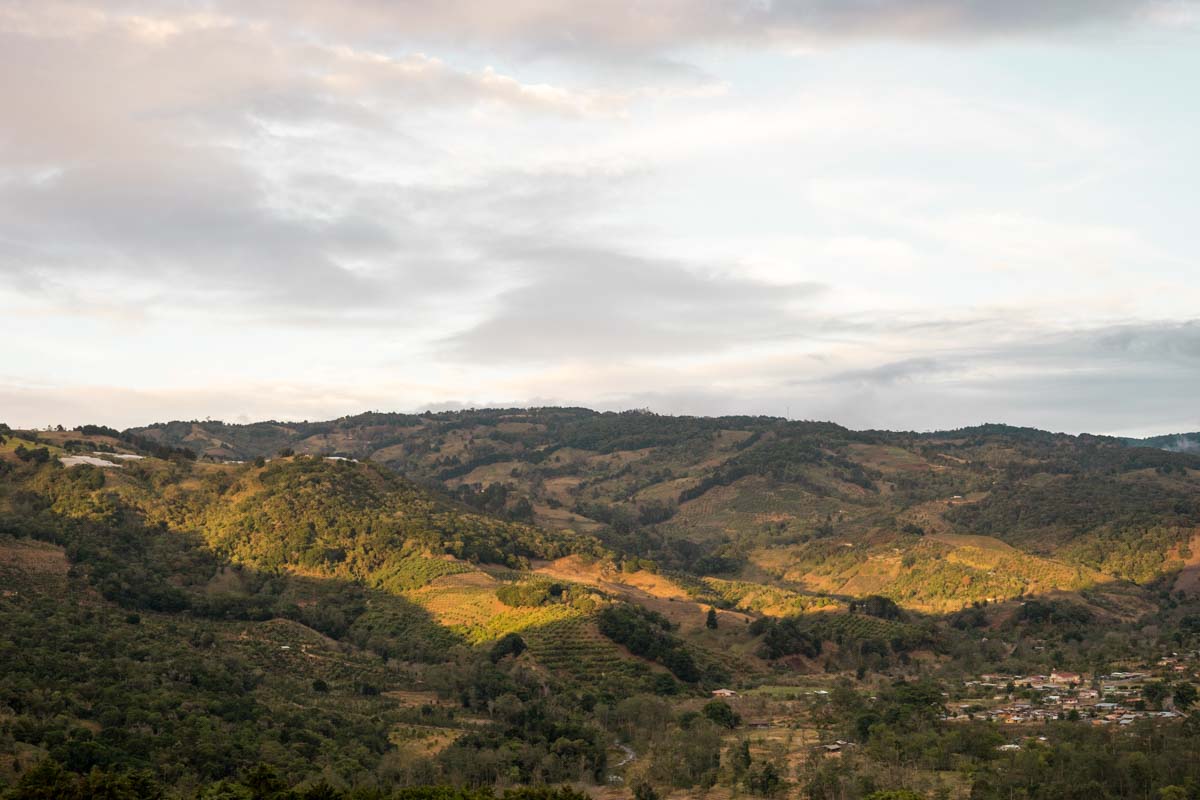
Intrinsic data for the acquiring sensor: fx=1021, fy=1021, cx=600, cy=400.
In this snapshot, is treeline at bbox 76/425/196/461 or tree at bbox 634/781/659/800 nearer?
tree at bbox 634/781/659/800

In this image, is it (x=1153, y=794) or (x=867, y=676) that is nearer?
(x=1153, y=794)

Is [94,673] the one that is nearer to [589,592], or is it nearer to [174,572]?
[174,572]

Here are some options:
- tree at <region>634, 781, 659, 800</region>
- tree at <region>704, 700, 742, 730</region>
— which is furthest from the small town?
tree at <region>634, 781, 659, 800</region>

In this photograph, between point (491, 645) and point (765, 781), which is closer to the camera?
point (765, 781)

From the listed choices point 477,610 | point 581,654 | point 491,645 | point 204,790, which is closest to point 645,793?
point 204,790

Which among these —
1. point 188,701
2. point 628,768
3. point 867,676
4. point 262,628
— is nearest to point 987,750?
point 628,768

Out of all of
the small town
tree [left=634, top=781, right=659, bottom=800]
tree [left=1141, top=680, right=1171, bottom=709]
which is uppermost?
tree [left=1141, top=680, right=1171, bottom=709]

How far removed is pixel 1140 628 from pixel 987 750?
74.7 m

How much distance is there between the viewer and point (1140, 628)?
12825cm

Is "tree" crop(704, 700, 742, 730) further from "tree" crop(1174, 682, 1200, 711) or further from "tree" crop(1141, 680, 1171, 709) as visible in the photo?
"tree" crop(1174, 682, 1200, 711)

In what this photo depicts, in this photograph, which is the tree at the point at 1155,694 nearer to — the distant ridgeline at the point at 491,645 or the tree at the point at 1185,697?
the distant ridgeline at the point at 491,645

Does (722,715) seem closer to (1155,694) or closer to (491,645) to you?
(491,645)

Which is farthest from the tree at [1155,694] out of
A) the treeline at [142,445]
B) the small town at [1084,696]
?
the treeline at [142,445]

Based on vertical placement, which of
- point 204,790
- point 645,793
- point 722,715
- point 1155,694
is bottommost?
point 645,793
